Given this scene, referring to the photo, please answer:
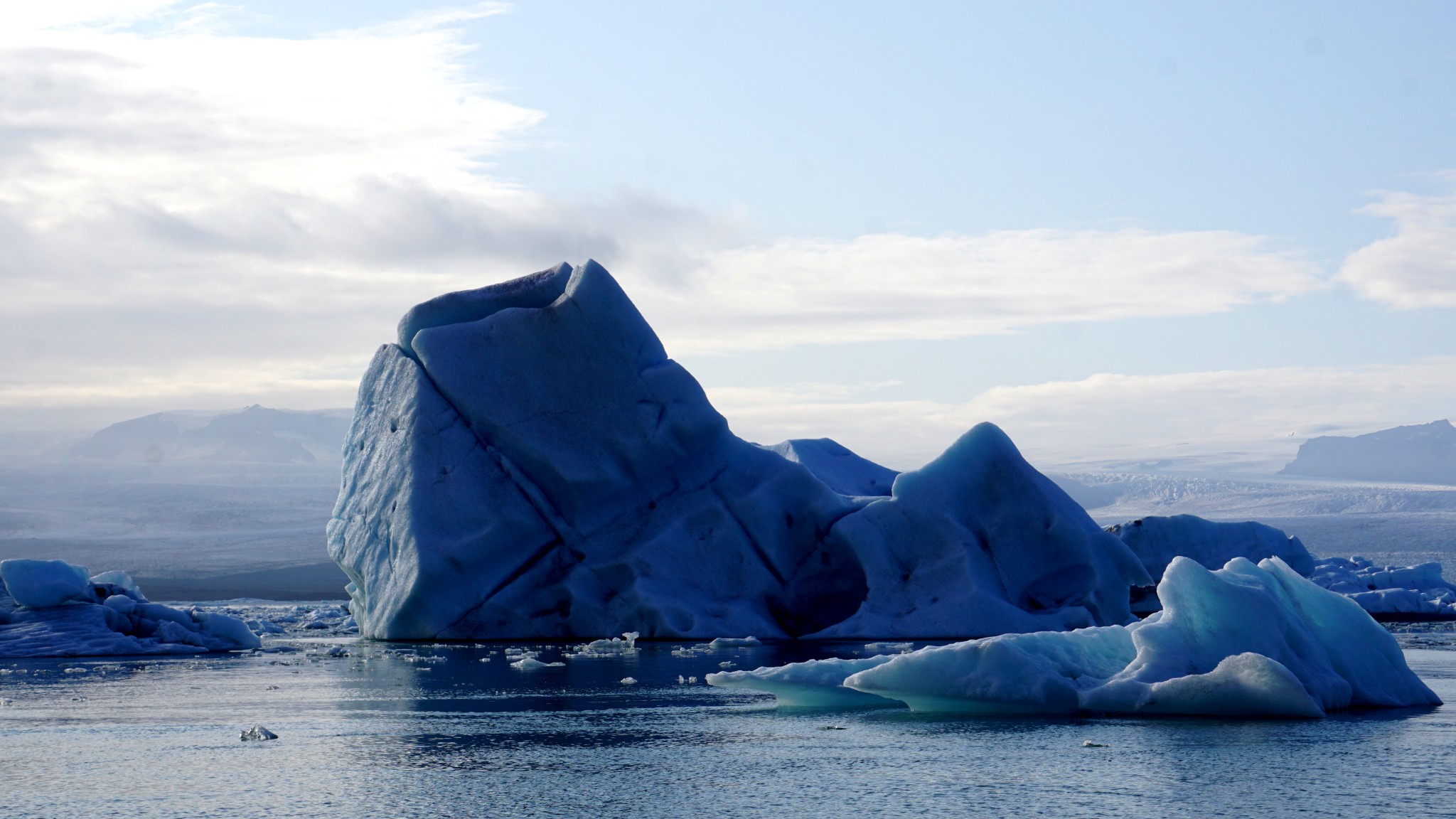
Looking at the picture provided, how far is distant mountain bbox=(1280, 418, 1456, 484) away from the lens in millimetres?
75375

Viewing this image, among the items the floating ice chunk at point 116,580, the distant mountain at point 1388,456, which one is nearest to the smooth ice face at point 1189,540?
the floating ice chunk at point 116,580

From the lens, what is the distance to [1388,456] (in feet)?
253

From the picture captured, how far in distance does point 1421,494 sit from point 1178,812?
58.1 meters

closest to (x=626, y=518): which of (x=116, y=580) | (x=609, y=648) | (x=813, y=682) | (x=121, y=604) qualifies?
(x=609, y=648)

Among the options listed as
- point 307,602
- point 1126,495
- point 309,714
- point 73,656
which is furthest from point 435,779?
point 1126,495

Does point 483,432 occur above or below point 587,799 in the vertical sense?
above

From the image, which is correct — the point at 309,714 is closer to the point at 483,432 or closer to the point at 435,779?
the point at 435,779

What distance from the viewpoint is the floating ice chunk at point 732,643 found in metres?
13.8

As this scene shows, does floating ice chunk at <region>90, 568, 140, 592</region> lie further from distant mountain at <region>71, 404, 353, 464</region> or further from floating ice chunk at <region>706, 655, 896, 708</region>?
distant mountain at <region>71, 404, 353, 464</region>

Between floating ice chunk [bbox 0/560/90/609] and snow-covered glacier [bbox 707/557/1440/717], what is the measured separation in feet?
26.5

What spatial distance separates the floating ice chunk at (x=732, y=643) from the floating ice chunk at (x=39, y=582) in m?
6.15

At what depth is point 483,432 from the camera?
52.6 feet

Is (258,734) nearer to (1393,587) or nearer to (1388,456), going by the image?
(1393,587)

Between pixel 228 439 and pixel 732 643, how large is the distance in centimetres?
8020
